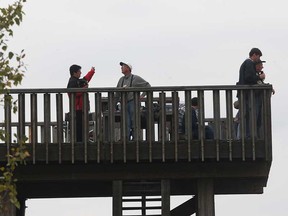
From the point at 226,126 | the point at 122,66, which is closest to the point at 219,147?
the point at 226,126

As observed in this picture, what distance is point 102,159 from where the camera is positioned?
31000mm

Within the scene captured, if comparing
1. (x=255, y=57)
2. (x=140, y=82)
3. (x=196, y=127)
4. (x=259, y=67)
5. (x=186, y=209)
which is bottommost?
(x=186, y=209)

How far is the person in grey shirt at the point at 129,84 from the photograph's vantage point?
102 ft

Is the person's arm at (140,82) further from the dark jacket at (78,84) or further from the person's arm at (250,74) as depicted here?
the person's arm at (250,74)

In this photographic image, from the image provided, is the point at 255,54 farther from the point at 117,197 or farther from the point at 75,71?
the point at 117,197

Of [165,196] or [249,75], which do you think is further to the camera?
[165,196]

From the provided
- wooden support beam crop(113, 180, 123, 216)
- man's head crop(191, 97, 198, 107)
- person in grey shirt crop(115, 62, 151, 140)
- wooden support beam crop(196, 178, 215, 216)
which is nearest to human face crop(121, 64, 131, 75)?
person in grey shirt crop(115, 62, 151, 140)

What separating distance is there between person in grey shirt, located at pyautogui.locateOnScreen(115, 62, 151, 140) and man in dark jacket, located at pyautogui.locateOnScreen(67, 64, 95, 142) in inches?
23.5

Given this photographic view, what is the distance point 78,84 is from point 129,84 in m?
0.97

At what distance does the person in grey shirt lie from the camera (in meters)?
31.1

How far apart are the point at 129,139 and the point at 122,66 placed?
137 centimetres

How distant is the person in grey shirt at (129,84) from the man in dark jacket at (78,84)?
1.96 ft

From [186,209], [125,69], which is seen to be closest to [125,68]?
[125,69]

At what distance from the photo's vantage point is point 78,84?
104 ft
